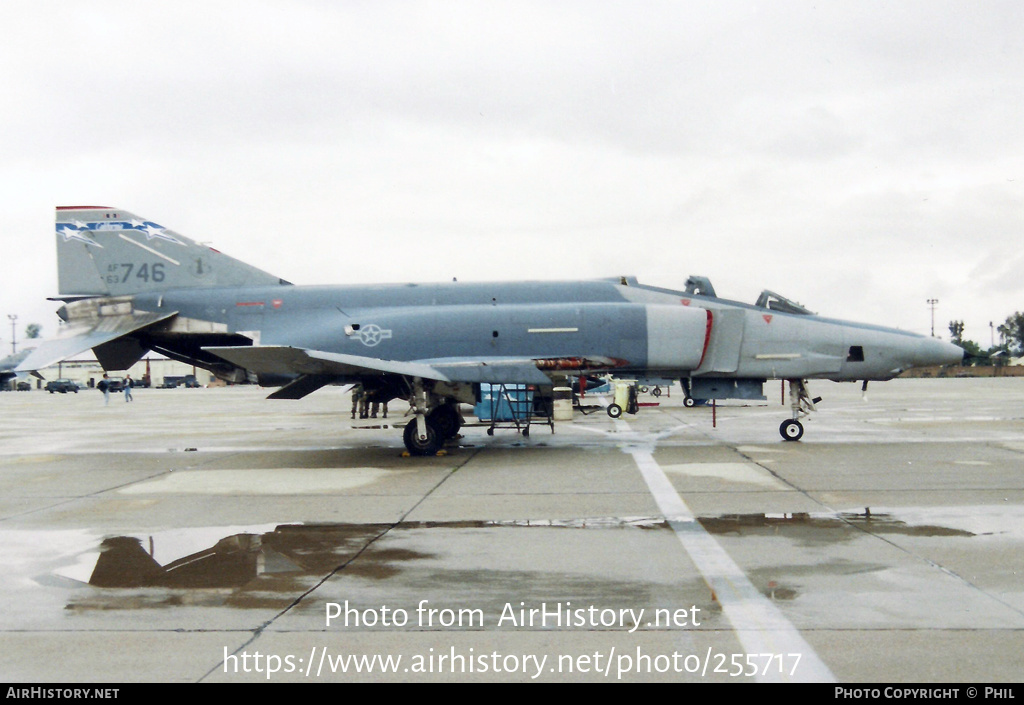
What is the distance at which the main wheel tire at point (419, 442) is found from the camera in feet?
47.0

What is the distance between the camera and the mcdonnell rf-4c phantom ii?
14.6 metres

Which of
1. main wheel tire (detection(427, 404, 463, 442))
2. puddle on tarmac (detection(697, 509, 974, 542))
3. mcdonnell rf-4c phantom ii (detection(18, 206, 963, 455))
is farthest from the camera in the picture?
main wheel tire (detection(427, 404, 463, 442))

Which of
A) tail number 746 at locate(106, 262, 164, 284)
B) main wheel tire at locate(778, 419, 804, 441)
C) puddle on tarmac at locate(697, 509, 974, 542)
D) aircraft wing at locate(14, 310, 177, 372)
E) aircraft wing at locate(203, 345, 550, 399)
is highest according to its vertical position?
tail number 746 at locate(106, 262, 164, 284)

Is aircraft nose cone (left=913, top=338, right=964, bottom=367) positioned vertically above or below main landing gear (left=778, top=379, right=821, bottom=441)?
above

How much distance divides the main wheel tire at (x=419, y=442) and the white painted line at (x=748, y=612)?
6.84 metres

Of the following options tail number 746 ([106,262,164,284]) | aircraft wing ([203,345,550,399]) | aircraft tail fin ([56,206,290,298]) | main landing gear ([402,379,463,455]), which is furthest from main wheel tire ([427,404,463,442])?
tail number 746 ([106,262,164,284])

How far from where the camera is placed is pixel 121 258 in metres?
15.8

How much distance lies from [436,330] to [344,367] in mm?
1901

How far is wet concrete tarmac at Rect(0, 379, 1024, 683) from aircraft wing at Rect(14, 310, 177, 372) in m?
2.07

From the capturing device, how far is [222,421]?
2692cm

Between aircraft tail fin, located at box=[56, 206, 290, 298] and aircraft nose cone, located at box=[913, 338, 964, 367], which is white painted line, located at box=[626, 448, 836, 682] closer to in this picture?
aircraft nose cone, located at box=[913, 338, 964, 367]

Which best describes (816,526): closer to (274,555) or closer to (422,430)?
(274,555)

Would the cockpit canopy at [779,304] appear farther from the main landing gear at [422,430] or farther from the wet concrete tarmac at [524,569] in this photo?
the main landing gear at [422,430]

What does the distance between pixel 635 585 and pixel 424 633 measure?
5.60 feet
